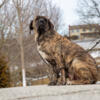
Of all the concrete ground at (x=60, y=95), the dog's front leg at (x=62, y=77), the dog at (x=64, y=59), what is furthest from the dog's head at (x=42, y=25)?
the concrete ground at (x=60, y=95)

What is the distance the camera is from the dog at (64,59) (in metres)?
6.59

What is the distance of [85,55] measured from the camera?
6.86 m

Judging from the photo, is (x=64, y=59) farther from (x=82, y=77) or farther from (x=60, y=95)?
(x=60, y=95)

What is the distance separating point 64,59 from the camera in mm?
6695

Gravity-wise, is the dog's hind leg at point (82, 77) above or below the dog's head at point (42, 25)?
below

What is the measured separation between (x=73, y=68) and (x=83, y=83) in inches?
20.1

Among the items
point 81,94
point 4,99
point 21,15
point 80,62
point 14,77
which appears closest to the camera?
point 4,99

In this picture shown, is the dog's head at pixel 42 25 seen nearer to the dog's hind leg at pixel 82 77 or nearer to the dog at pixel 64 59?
the dog at pixel 64 59

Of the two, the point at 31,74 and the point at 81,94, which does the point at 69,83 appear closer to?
the point at 81,94

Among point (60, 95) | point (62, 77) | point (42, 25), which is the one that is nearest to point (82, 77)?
point (62, 77)

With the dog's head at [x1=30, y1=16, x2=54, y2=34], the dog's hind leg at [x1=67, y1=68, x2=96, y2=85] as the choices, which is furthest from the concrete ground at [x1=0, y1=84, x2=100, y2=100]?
the dog's head at [x1=30, y1=16, x2=54, y2=34]

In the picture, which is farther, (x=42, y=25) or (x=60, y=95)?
(x=42, y=25)

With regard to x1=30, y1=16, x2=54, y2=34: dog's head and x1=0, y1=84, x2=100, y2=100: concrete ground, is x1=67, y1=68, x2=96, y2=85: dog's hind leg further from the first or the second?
x1=30, y1=16, x2=54, y2=34: dog's head

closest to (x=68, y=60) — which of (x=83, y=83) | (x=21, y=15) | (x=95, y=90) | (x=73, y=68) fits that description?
(x=73, y=68)
